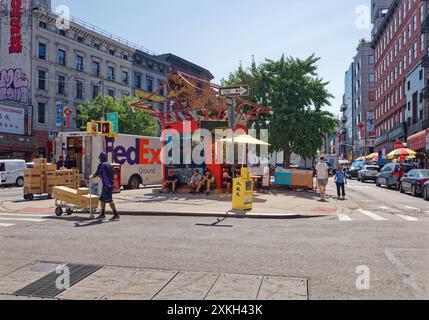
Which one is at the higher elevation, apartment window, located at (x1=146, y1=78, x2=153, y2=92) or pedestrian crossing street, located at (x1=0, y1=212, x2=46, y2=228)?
apartment window, located at (x1=146, y1=78, x2=153, y2=92)

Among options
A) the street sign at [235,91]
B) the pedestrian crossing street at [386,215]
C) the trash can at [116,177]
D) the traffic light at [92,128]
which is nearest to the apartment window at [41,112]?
the trash can at [116,177]

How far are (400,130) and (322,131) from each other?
2690cm

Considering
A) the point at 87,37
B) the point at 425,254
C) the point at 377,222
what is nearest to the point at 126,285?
the point at 425,254

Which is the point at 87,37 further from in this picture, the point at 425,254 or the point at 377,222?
the point at 425,254

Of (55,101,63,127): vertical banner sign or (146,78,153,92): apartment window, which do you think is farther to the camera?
(146,78,153,92): apartment window

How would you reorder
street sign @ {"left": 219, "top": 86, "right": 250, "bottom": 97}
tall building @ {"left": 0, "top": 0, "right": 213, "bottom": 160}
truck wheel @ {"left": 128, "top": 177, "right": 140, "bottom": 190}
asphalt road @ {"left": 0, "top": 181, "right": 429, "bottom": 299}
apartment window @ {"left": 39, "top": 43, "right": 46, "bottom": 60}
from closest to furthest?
asphalt road @ {"left": 0, "top": 181, "right": 429, "bottom": 299}
street sign @ {"left": 219, "top": 86, "right": 250, "bottom": 97}
truck wheel @ {"left": 128, "top": 177, "right": 140, "bottom": 190}
tall building @ {"left": 0, "top": 0, "right": 213, "bottom": 160}
apartment window @ {"left": 39, "top": 43, "right": 46, "bottom": 60}

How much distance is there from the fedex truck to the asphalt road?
898cm

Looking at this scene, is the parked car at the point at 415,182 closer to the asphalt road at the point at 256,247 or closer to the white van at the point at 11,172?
the asphalt road at the point at 256,247

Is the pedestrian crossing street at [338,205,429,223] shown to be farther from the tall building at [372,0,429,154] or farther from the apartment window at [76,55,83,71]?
the apartment window at [76,55,83,71]

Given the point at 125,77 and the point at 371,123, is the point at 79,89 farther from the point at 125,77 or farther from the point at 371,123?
the point at 371,123

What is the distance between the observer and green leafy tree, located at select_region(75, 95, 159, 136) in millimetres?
43000

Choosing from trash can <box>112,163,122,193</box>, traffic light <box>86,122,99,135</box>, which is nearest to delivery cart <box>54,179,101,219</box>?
traffic light <box>86,122,99,135</box>

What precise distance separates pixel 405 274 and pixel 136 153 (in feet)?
62.2

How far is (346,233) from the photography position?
937 centimetres
